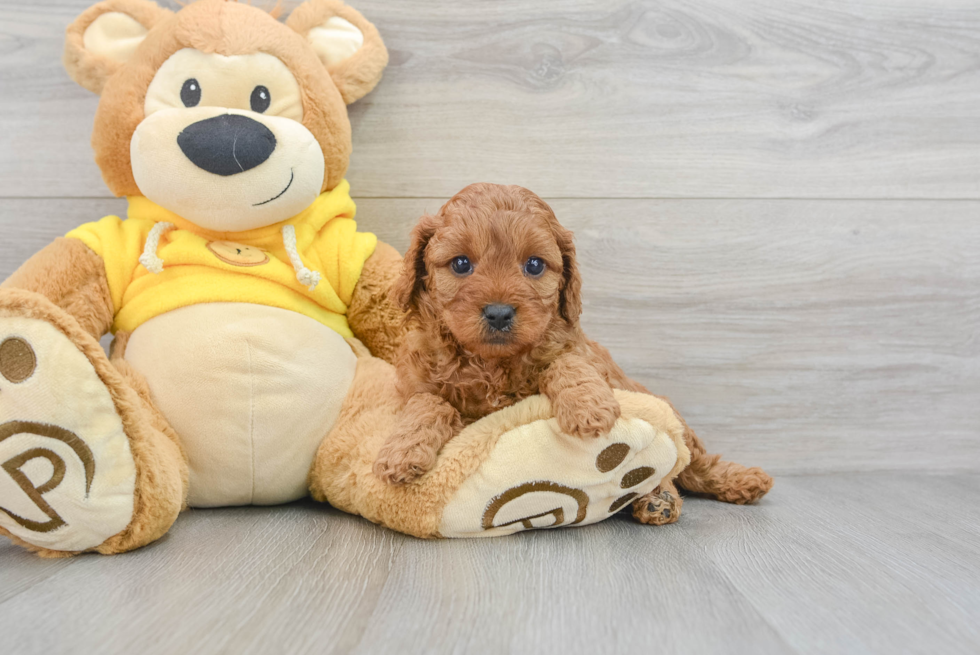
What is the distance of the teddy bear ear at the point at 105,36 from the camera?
1111mm

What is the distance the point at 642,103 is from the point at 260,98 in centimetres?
73

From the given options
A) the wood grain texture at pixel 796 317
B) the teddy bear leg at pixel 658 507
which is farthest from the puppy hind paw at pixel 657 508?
the wood grain texture at pixel 796 317

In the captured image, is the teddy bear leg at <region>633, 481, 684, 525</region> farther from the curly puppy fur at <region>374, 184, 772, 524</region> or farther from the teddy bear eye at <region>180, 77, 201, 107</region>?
the teddy bear eye at <region>180, 77, 201, 107</region>

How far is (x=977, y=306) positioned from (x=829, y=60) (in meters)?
0.60

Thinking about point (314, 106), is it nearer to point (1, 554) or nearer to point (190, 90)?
point (190, 90)

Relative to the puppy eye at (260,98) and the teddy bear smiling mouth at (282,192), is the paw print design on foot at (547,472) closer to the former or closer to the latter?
the teddy bear smiling mouth at (282,192)

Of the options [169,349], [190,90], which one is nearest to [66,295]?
[169,349]

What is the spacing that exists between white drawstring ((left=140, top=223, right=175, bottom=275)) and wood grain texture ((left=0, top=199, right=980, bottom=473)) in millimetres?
374

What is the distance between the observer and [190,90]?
103cm

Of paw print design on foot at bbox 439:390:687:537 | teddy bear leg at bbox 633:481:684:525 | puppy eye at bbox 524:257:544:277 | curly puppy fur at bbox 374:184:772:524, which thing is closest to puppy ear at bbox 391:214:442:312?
curly puppy fur at bbox 374:184:772:524

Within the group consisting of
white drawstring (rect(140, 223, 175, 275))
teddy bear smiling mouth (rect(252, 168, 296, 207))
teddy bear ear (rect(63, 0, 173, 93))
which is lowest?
white drawstring (rect(140, 223, 175, 275))

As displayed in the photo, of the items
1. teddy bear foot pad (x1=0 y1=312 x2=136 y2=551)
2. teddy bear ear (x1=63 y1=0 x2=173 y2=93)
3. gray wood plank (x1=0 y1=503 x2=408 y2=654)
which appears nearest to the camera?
gray wood plank (x1=0 y1=503 x2=408 y2=654)

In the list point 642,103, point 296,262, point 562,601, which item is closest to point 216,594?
point 562,601

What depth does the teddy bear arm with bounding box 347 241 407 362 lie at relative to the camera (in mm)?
1142
